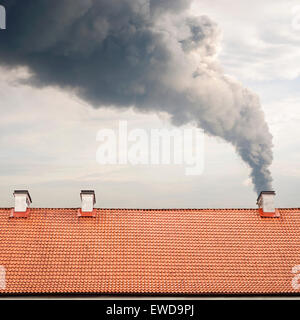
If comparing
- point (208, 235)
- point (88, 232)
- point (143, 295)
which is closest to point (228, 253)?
point (208, 235)

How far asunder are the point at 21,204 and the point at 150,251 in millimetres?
8619

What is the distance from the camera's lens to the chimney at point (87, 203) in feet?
101

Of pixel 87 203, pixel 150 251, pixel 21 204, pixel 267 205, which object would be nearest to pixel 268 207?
pixel 267 205

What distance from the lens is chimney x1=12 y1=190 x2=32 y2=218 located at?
30.6 metres

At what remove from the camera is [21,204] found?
101 ft

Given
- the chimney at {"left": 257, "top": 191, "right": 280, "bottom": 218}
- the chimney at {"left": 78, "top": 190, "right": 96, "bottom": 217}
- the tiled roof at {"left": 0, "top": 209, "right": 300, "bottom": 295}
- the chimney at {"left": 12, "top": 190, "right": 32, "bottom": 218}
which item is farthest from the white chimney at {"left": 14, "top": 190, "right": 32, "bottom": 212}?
the chimney at {"left": 257, "top": 191, "right": 280, "bottom": 218}

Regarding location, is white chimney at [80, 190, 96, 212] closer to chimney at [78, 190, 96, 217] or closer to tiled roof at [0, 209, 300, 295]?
chimney at [78, 190, 96, 217]

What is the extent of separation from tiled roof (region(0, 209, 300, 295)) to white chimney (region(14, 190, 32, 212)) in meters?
0.65

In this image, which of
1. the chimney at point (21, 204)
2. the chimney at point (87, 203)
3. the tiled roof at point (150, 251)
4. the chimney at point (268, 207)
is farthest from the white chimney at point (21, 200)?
the chimney at point (268, 207)

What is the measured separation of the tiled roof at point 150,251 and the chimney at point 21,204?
1.28ft

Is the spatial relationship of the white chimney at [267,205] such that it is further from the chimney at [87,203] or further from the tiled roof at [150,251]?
the chimney at [87,203]
